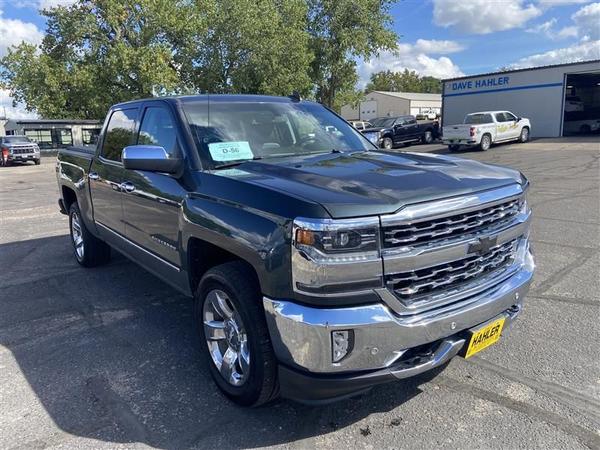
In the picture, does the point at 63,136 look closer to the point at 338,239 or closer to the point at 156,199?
the point at 156,199

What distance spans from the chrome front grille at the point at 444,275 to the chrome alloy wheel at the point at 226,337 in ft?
3.08

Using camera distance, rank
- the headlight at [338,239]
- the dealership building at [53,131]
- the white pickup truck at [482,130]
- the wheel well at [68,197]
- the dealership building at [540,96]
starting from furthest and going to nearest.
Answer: the dealership building at [53,131], the dealership building at [540,96], the white pickup truck at [482,130], the wheel well at [68,197], the headlight at [338,239]

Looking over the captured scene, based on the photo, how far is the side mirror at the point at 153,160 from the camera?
11.1 ft

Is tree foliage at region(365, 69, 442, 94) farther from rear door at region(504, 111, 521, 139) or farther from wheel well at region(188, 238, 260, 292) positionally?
wheel well at region(188, 238, 260, 292)

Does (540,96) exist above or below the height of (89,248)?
above

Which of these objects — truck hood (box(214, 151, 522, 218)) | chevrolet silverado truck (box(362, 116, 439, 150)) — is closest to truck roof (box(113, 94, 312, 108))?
truck hood (box(214, 151, 522, 218))

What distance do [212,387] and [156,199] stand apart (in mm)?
1475

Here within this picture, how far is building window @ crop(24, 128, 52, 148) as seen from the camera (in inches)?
1724

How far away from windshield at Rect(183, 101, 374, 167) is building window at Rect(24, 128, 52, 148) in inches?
1806

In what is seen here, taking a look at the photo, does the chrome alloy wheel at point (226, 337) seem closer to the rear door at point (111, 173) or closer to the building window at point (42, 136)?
the rear door at point (111, 173)

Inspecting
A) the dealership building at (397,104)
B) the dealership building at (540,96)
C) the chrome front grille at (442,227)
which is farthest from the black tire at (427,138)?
the dealership building at (397,104)

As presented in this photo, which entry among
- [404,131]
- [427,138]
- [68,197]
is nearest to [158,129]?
[68,197]

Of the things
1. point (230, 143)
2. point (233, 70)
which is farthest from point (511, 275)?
point (233, 70)

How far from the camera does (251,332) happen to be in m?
2.72
